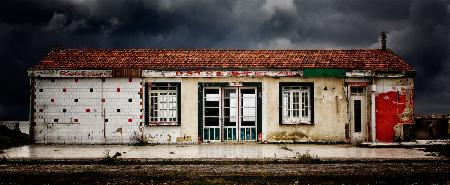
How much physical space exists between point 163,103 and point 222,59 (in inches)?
139

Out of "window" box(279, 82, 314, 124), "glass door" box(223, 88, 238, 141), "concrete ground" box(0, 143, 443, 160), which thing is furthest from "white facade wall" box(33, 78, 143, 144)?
"window" box(279, 82, 314, 124)

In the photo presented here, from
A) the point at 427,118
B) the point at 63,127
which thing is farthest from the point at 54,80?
the point at 427,118

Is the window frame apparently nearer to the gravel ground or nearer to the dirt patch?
the dirt patch

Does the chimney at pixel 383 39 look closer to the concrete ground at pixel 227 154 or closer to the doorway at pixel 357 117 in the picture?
the doorway at pixel 357 117

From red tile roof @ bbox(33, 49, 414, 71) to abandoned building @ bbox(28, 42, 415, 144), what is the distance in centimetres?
16

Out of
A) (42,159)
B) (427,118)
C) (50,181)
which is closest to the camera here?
(50,181)

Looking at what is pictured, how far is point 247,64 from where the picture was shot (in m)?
20.9

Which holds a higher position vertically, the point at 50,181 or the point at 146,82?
the point at 146,82

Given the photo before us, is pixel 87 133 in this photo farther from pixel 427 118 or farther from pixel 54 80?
pixel 427 118

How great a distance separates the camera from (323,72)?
20375mm

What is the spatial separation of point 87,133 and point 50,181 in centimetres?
1016

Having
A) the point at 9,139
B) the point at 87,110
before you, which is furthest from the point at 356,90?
the point at 9,139

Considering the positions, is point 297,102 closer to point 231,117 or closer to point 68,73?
point 231,117

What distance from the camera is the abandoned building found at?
20.2 m
